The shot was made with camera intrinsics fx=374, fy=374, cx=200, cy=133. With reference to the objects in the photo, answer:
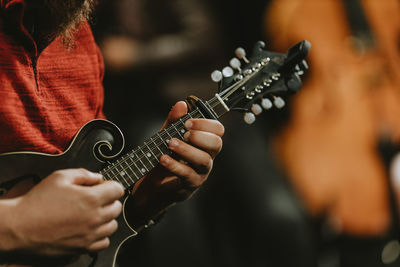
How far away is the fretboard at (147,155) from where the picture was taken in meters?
0.79

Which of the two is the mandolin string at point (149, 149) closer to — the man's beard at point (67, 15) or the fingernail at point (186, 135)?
the fingernail at point (186, 135)

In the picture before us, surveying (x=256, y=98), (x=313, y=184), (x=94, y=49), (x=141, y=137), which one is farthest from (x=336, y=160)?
(x=94, y=49)

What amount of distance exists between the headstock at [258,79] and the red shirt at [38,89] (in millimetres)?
318

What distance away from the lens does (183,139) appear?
835 millimetres

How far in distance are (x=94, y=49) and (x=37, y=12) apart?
0.64 ft

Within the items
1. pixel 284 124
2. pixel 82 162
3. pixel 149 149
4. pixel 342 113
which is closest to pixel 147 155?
pixel 149 149

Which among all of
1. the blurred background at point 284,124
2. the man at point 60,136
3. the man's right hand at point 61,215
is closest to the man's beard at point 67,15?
the man at point 60,136

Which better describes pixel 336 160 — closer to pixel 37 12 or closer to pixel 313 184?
pixel 313 184

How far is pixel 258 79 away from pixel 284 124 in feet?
4.81

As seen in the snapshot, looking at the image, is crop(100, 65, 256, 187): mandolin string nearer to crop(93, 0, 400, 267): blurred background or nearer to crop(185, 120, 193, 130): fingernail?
crop(185, 120, 193, 130): fingernail

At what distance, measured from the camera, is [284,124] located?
2311 mm

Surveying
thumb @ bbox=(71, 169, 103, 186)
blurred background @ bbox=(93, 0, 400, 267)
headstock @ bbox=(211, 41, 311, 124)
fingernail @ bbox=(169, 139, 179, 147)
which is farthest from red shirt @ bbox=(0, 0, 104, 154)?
blurred background @ bbox=(93, 0, 400, 267)

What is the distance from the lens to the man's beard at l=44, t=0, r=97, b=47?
2.50 feet

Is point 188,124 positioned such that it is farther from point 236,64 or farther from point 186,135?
point 236,64
